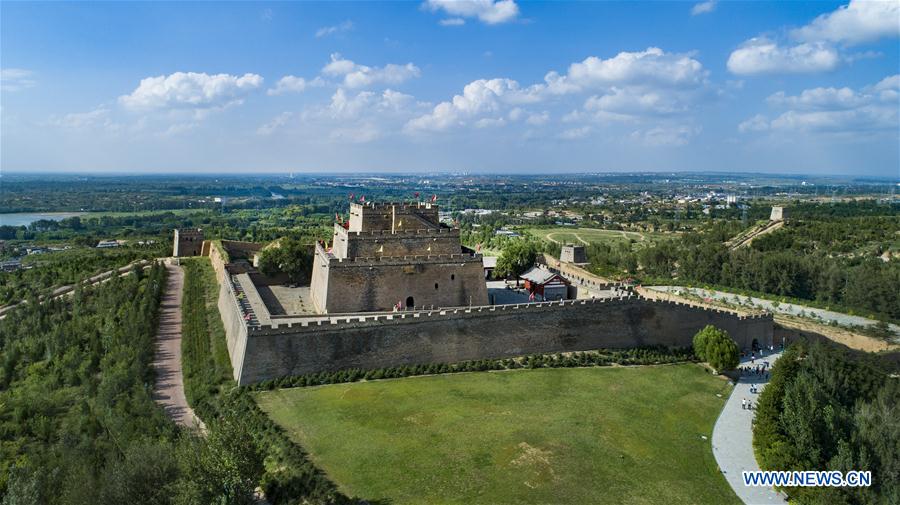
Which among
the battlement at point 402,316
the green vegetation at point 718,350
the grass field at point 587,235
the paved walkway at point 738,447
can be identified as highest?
the battlement at point 402,316

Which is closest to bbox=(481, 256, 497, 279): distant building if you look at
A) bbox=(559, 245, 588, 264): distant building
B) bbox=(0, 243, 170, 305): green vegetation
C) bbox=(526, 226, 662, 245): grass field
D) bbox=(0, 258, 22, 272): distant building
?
bbox=(559, 245, 588, 264): distant building

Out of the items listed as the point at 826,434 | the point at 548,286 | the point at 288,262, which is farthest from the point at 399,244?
the point at 826,434

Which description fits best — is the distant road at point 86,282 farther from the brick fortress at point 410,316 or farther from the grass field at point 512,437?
the grass field at point 512,437

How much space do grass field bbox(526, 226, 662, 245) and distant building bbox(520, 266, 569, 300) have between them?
47968 millimetres

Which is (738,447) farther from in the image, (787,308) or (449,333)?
(787,308)

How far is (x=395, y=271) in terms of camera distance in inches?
1131

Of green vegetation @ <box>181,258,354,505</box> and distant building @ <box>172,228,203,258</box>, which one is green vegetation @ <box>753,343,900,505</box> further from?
distant building @ <box>172,228,203,258</box>

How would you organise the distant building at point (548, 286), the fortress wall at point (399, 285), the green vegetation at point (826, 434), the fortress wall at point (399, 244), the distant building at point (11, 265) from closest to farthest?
the green vegetation at point (826, 434) < the fortress wall at point (399, 285) < the fortress wall at point (399, 244) < the distant building at point (548, 286) < the distant building at point (11, 265)

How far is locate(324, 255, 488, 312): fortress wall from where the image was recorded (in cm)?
2792

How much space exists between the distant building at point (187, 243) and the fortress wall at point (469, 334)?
111ft

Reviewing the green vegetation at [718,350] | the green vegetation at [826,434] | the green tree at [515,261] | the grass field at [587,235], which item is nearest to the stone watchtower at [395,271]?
the green tree at [515,261]

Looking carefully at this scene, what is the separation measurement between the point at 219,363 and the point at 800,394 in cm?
2330

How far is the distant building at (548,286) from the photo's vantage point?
33062mm

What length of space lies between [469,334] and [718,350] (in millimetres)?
11775
